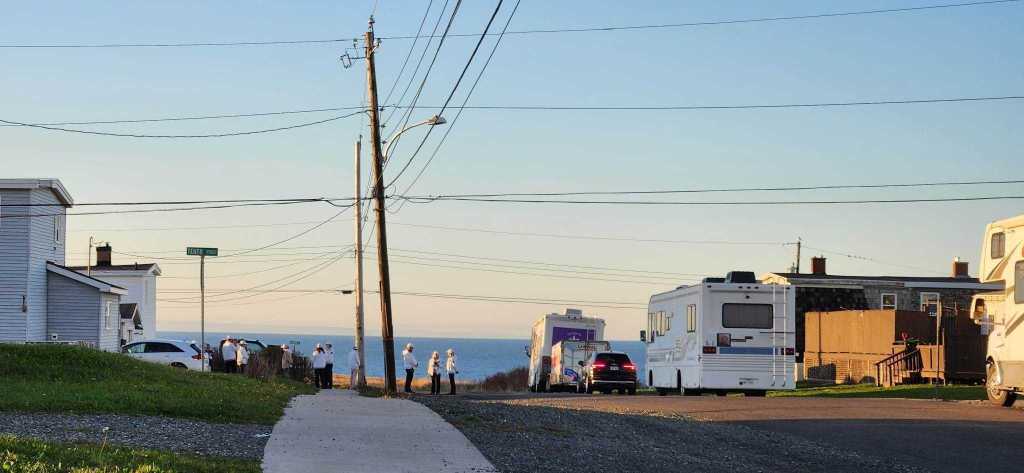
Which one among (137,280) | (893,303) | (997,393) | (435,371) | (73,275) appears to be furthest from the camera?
(137,280)

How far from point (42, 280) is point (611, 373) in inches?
862

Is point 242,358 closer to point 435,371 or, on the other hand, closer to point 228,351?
point 228,351

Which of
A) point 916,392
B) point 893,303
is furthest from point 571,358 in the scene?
point 893,303

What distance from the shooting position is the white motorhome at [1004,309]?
24688 mm

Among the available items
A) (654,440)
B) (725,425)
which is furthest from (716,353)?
(654,440)

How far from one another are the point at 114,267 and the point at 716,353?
149 ft

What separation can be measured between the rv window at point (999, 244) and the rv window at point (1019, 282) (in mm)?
609

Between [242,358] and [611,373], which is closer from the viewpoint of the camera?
[611,373]

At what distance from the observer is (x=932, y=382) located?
3869cm

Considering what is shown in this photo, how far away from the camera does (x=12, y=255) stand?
4488 centimetres

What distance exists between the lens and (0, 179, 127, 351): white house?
44.8m

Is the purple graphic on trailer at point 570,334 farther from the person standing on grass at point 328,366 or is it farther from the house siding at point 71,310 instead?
the house siding at point 71,310

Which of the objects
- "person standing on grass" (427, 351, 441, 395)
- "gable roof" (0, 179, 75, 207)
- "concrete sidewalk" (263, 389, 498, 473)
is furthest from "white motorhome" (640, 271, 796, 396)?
"gable roof" (0, 179, 75, 207)

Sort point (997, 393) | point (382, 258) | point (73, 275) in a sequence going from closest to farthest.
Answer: point (997, 393) → point (382, 258) → point (73, 275)
